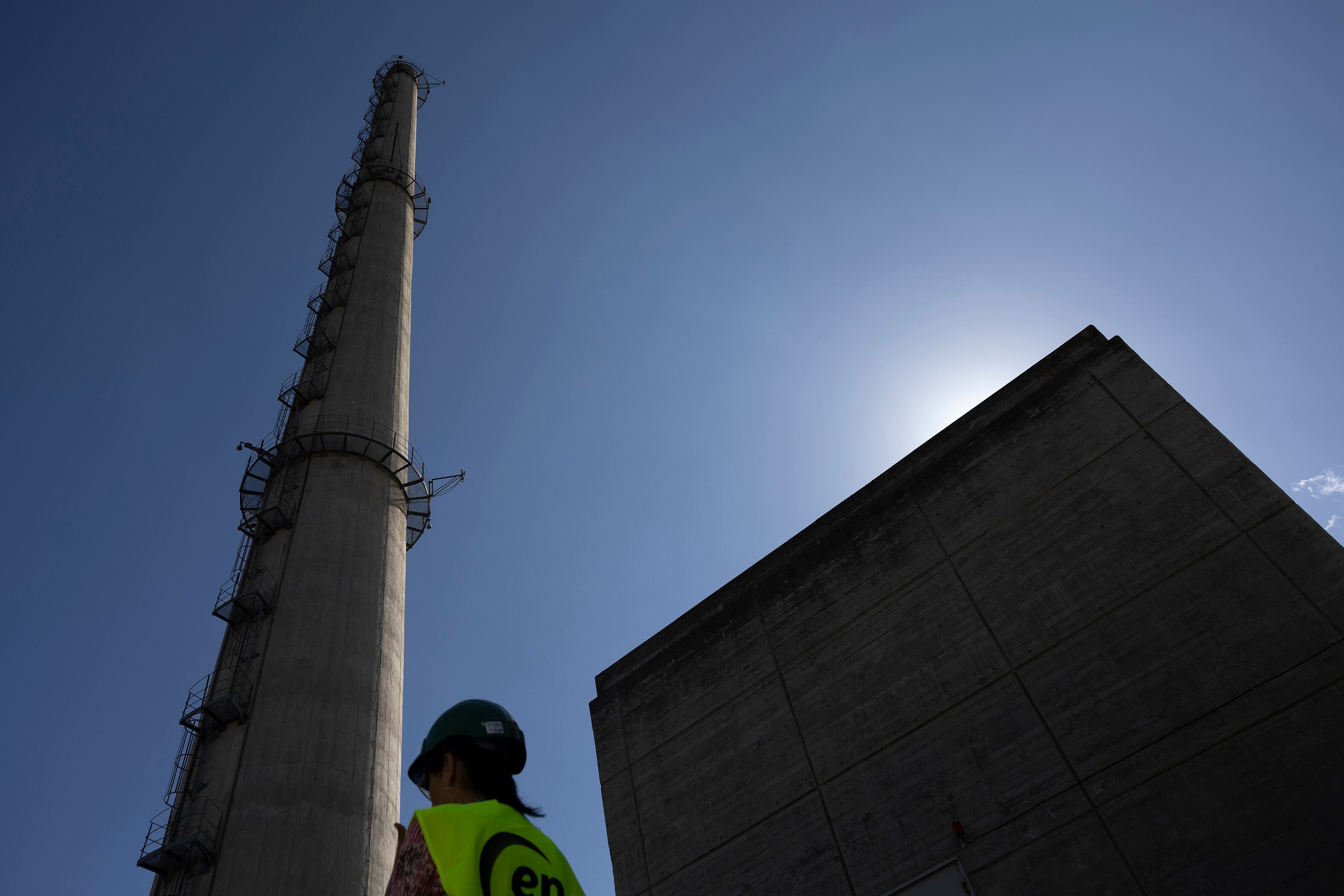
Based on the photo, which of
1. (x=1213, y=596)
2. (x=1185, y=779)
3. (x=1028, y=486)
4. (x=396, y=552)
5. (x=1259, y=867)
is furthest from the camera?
(x=396, y=552)

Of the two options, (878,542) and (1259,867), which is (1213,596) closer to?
(1259,867)

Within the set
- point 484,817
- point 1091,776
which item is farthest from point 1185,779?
point 484,817

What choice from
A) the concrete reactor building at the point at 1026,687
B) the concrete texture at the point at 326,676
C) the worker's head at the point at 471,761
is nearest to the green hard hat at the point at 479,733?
the worker's head at the point at 471,761

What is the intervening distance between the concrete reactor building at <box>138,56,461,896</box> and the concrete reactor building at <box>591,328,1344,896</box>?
5.47 m

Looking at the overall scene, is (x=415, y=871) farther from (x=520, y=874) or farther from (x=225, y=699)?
(x=225, y=699)

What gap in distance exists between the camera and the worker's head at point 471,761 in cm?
353

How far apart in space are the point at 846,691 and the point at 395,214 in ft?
99.6

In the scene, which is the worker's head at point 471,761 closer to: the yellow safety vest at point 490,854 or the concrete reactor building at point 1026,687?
the yellow safety vest at point 490,854

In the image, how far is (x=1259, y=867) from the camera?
11.4 metres

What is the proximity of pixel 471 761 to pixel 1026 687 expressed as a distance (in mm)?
12910

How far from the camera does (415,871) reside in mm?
3055

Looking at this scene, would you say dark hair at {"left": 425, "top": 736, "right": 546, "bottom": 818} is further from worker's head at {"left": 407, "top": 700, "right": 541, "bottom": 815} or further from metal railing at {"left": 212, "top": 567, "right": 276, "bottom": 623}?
metal railing at {"left": 212, "top": 567, "right": 276, "bottom": 623}

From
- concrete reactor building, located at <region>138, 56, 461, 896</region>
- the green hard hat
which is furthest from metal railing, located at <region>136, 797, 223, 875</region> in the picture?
the green hard hat

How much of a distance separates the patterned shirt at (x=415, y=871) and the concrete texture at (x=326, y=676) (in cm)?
1594
